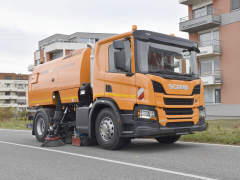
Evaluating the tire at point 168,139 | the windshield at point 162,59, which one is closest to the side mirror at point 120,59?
the windshield at point 162,59

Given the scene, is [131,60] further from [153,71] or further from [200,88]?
[200,88]

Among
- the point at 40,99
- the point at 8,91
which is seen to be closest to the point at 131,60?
the point at 40,99

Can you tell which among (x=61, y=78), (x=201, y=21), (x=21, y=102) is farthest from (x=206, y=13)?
(x=21, y=102)

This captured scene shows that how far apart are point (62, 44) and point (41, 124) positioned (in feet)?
153

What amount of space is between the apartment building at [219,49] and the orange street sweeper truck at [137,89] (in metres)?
22.3

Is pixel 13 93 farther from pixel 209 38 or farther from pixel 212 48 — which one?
pixel 212 48

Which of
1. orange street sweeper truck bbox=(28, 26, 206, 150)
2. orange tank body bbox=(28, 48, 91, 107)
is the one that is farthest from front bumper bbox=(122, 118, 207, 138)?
orange tank body bbox=(28, 48, 91, 107)

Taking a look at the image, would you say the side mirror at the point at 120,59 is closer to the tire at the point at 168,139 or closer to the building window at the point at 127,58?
the building window at the point at 127,58

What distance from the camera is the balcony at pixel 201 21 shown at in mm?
31125

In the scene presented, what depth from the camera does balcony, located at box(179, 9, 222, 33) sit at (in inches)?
1225

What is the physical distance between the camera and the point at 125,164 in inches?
252

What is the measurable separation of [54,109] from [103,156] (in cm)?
476

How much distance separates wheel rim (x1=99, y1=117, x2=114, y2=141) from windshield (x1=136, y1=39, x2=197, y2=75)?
1.64m

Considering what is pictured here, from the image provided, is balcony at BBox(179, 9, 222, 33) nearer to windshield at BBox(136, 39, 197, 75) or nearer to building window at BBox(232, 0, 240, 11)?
building window at BBox(232, 0, 240, 11)
